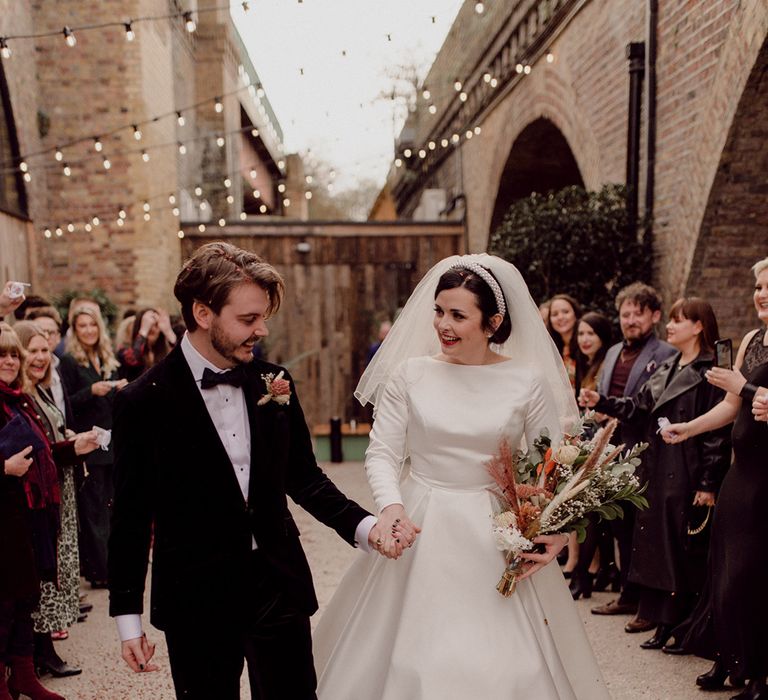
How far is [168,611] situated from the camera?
2.05 meters

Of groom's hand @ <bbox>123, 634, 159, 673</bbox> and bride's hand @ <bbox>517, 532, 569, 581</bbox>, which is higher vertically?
bride's hand @ <bbox>517, 532, 569, 581</bbox>

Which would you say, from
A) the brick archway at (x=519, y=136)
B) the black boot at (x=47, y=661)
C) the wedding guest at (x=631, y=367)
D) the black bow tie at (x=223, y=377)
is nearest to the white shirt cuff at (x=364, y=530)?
the black bow tie at (x=223, y=377)

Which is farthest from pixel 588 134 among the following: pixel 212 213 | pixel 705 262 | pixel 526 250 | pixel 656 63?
pixel 212 213

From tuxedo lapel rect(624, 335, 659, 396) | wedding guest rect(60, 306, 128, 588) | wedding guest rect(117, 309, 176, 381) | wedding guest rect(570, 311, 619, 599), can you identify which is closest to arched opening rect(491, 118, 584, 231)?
wedding guest rect(570, 311, 619, 599)

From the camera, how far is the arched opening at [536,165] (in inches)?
380

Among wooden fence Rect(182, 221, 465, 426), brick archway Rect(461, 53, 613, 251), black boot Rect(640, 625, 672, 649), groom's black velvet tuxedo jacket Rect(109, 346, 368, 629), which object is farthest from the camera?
wooden fence Rect(182, 221, 465, 426)

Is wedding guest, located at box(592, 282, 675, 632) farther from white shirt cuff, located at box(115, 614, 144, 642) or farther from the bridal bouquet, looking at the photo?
white shirt cuff, located at box(115, 614, 144, 642)

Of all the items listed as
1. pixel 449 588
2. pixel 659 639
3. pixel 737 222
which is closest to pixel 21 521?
pixel 449 588

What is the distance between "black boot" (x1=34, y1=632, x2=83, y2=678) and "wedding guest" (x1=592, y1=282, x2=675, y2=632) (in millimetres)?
2919

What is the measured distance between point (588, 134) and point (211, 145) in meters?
10.4

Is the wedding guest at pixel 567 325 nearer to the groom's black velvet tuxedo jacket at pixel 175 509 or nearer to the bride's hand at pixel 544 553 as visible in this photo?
the bride's hand at pixel 544 553

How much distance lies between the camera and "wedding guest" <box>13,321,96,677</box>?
12.3 feet

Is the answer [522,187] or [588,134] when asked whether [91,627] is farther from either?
[522,187]

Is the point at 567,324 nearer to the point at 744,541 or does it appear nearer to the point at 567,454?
the point at 744,541
